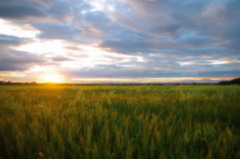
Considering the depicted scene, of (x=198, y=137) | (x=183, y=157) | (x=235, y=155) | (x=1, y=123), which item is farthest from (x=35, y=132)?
(x=235, y=155)

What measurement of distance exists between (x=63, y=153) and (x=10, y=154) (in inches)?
18.0

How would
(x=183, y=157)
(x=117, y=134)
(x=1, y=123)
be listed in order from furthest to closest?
(x=1, y=123), (x=117, y=134), (x=183, y=157)

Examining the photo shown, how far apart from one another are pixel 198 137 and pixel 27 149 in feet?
6.00

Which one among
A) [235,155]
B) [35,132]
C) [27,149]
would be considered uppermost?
[35,132]

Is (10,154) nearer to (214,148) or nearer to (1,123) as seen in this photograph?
(1,123)

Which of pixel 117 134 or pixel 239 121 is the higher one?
pixel 117 134

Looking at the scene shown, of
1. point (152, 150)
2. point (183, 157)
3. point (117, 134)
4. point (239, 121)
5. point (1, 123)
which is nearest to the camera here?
point (183, 157)

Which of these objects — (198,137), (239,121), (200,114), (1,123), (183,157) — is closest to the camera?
(183,157)

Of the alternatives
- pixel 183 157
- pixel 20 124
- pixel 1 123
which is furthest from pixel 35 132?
pixel 183 157

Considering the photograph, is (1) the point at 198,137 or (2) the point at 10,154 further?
(1) the point at 198,137

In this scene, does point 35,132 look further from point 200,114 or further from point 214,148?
point 200,114

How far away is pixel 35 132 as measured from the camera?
144 cm

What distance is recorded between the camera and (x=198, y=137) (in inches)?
63.9

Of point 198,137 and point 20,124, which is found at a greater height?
point 20,124
